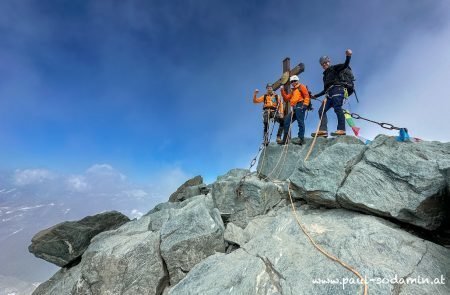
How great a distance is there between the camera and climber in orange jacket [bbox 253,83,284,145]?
16.4m

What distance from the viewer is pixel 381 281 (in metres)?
5.44

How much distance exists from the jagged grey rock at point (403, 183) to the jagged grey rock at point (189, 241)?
4862 mm

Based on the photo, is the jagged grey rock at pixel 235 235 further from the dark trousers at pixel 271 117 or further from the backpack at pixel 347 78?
the backpack at pixel 347 78

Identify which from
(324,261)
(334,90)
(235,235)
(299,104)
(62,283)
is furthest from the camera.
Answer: (299,104)

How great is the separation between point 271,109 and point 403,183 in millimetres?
10178

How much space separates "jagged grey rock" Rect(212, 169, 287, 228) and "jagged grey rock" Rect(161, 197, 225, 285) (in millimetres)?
1433

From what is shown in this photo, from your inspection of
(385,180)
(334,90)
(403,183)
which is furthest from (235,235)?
(334,90)

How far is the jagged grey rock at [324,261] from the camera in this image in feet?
18.7

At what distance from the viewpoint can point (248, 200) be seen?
37.7 ft

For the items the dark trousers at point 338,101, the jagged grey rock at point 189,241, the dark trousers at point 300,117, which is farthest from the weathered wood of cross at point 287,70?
the jagged grey rock at point 189,241

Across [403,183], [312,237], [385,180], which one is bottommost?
[312,237]

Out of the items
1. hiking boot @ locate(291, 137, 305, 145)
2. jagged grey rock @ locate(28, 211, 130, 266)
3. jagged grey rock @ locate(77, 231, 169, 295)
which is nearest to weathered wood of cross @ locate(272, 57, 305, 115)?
hiking boot @ locate(291, 137, 305, 145)

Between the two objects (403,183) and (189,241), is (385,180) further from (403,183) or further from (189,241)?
(189,241)

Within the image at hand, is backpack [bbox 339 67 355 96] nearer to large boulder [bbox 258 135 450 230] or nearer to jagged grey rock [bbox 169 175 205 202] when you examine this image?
large boulder [bbox 258 135 450 230]
